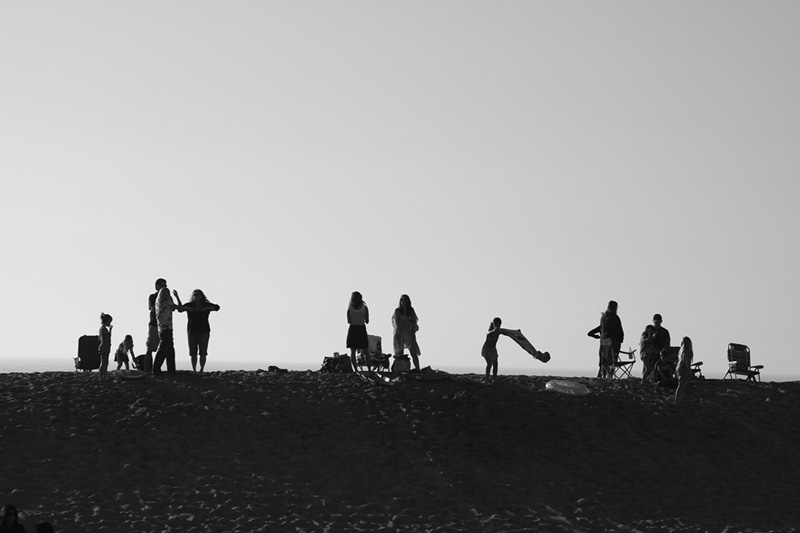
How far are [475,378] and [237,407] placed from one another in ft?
23.8

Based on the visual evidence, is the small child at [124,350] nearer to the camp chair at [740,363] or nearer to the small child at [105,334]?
the small child at [105,334]

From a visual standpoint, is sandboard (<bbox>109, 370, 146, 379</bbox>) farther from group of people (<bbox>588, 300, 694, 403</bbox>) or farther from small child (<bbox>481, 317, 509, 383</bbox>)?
group of people (<bbox>588, 300, 694, 403</bbox>)

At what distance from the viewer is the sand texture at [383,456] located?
20312 mm

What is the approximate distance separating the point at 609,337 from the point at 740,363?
5.15m

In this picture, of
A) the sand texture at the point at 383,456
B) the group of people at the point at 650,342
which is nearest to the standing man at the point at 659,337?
the group of people at the point at 650,342

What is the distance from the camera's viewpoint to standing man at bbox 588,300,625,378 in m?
29.8

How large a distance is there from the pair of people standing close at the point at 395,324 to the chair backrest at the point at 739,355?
425 inches

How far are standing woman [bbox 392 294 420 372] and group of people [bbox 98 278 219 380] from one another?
4580mm

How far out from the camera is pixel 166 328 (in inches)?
1025

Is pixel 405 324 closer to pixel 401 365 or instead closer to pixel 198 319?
pixel 401 365

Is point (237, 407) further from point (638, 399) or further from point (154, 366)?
point (638, 399)

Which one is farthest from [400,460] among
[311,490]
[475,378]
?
[475,378]

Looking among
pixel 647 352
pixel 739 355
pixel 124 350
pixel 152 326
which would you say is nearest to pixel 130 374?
pixel 152 326

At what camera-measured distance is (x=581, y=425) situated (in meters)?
25.5
